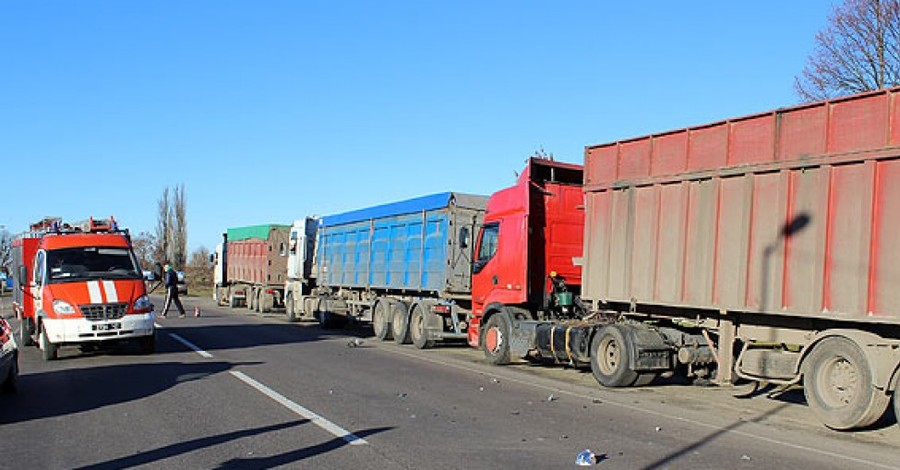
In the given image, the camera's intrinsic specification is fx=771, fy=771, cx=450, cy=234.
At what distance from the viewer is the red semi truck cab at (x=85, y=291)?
13695 millimetres

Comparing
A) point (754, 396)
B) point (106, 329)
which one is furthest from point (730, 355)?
point (106, 329)

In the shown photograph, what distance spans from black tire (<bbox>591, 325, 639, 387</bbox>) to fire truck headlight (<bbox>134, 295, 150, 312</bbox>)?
27.3ft

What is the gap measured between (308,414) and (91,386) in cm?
414

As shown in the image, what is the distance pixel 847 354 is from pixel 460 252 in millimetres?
9963

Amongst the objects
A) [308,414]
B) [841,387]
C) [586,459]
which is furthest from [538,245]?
[586,459]

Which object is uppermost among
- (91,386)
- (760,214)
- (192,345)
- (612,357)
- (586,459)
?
(760,214)

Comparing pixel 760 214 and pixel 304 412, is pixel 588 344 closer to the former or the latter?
pixel 760 214

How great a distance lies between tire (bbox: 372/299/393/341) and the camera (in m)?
20.3

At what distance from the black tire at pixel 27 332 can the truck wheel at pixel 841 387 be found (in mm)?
14448

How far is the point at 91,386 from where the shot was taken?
1116 cm

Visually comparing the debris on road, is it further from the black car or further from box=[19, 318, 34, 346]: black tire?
box=[19, 318, 34, 346]: black tire

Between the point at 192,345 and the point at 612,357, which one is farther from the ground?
the point at 612,357

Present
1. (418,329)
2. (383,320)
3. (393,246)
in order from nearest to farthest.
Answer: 1. (418,329)
2. (383,320)
3. (393,246)

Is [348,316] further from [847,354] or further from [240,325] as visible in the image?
[847,354]
